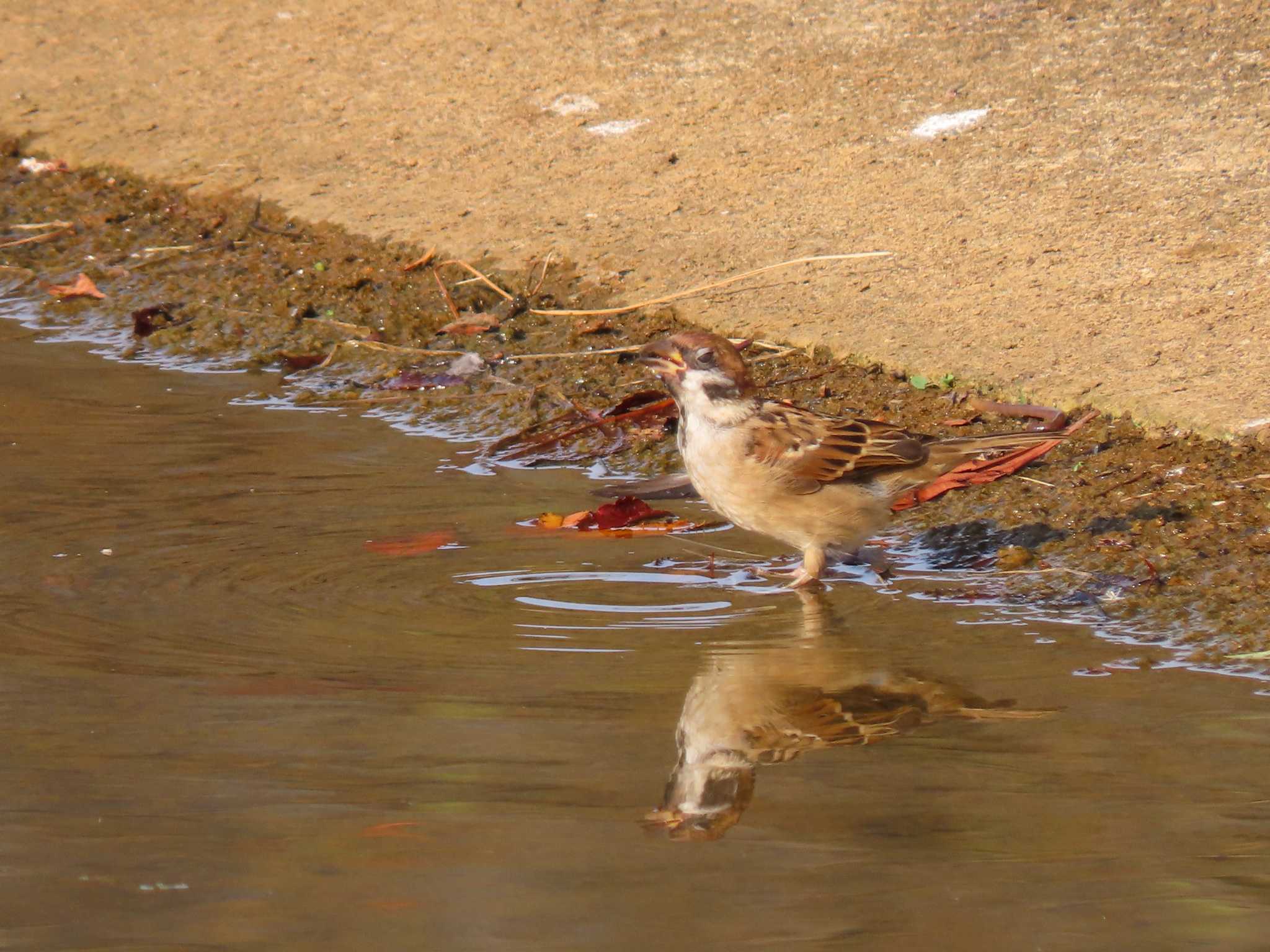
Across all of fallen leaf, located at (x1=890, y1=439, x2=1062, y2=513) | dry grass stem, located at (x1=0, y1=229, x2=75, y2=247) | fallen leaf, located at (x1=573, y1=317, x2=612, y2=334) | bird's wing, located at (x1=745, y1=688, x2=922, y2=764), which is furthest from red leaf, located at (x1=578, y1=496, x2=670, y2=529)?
dry grass stem, located at (x1=0, y1=229, x2=75, y2=247)

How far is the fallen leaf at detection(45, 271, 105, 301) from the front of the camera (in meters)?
8.77

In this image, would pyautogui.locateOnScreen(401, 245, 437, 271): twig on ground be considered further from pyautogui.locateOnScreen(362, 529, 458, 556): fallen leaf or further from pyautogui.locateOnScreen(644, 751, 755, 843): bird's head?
pyautogui.locateOnScreen(644, 751, 755, 843): bird's head

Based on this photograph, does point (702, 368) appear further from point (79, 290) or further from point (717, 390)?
point (79, 290)

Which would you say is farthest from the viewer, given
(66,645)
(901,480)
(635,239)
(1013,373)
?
Result: (635,239)

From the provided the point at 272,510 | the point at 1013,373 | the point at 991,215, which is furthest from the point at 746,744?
the point at 991,215

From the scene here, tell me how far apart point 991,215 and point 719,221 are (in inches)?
48.8

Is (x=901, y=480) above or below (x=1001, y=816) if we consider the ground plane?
above

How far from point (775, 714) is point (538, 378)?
136 inches

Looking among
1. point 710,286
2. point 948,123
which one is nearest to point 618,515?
point 710,286

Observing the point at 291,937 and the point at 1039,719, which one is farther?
the point at 1039,719

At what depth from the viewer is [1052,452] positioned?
6250 millimetres

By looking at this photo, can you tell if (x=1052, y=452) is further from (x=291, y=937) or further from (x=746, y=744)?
(x=291, y=937)

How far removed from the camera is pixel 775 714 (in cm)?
426

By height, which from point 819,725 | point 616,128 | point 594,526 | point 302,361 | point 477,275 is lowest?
point 819,725
